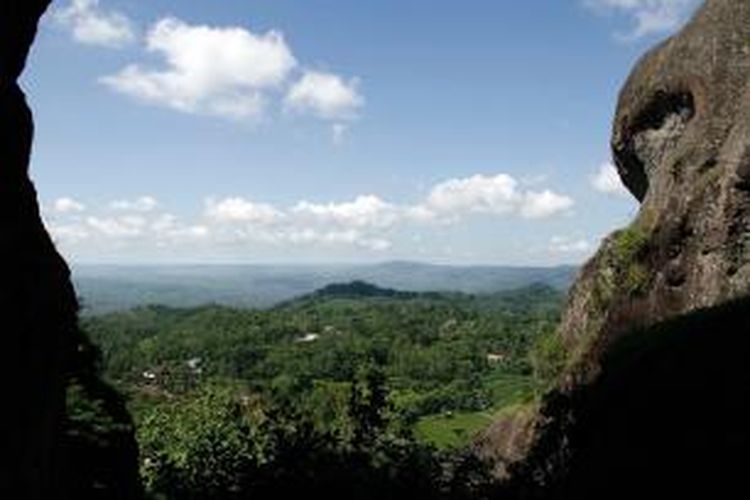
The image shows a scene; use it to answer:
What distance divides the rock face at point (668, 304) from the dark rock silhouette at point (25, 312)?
23.5 ft

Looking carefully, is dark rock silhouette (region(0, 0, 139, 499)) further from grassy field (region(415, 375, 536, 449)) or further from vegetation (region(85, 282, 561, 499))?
grassy field (region(415, 375, 536, 449))

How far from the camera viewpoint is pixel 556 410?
66.2 feet

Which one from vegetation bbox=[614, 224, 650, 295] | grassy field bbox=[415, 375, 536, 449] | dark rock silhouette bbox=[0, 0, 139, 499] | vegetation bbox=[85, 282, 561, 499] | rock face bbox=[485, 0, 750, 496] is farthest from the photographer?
grassy field bbox=[415, 375, 536, 449]

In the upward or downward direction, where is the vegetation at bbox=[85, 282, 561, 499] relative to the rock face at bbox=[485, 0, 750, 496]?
downward

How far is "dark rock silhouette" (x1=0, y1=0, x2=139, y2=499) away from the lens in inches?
596

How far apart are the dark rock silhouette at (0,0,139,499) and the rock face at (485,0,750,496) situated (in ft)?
23.5

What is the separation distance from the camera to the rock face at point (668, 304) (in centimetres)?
1686

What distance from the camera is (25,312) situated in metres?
15.7

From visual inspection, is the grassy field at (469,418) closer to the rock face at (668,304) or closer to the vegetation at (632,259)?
the rock face at (668,304)

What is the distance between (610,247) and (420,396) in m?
119

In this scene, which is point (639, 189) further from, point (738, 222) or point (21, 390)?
point (21, 390)

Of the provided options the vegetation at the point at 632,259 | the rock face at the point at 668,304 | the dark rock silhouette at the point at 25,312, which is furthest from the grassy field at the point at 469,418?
the dark rock silhouette at the point at 25,312

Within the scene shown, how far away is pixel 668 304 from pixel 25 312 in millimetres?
24370

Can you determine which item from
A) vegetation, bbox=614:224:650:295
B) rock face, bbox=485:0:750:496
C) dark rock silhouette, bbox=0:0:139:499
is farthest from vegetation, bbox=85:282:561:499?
vegetation, bbox=614:224:650:295
